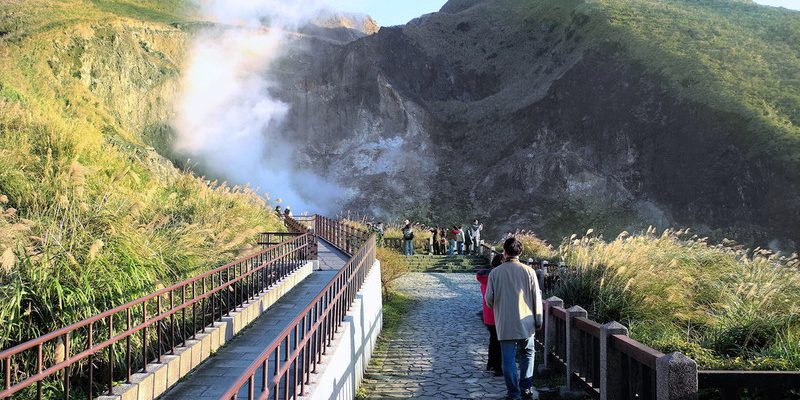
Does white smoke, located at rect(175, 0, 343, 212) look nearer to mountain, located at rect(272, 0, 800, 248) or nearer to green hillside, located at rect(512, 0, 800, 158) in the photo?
mountain, located at rect(272, 0, 800, 248)

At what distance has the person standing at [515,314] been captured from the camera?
256 inches

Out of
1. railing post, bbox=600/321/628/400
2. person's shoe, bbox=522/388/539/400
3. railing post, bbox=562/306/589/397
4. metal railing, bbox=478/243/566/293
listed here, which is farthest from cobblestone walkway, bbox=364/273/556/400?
railing post, bbox=600/321/628/400

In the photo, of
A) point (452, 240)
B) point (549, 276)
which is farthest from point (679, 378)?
point (452, 240)

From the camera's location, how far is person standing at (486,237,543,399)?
21.3 ft

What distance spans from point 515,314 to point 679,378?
2143 millimetres

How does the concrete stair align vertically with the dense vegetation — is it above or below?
below

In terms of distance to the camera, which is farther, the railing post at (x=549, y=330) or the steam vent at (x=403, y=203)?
the railing post at (x=549, y=330)

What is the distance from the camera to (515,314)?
21.3ft

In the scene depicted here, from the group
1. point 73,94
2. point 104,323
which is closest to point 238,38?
point 73,94

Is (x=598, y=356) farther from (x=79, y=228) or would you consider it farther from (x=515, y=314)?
(x=79, y=228)

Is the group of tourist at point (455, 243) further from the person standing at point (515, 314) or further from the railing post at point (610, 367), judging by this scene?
the railing post at point (610, 367)

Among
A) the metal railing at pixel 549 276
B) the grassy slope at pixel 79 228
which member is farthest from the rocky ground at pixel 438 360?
the grassy slope at pixel 79 228

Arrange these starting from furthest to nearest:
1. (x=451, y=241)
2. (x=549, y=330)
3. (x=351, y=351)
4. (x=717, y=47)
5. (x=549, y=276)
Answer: (x=717, y=47), (x=451, y=241), (x=549, y=276), (x=549, y=330), (x=351, y=351)

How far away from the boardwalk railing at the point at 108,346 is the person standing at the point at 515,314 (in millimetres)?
3442
